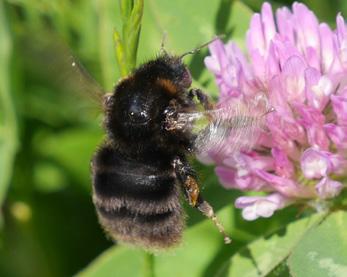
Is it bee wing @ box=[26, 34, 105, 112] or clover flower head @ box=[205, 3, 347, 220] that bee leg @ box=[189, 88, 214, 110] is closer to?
clover flower head @ box=[205, 3, 347, 220]

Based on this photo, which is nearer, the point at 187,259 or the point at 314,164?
the point at 314,164

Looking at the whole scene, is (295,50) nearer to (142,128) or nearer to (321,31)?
(321,31)

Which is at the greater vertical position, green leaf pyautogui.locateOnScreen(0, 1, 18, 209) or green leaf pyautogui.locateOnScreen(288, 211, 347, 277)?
green leaf pyautogui.locateOnScreen(0, 1, 18, 209)

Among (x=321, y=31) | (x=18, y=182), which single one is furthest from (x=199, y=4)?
(x=18, y=182)

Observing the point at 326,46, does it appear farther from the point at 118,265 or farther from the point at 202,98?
the point at 118,265

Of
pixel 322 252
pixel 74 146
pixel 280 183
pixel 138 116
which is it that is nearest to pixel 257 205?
pixel 280 183

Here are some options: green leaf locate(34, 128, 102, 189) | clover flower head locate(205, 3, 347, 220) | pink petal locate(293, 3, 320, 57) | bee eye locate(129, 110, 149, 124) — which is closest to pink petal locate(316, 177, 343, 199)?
clover flower head locate(205, 3, 347, 220)
